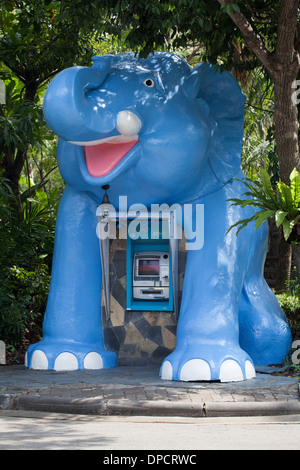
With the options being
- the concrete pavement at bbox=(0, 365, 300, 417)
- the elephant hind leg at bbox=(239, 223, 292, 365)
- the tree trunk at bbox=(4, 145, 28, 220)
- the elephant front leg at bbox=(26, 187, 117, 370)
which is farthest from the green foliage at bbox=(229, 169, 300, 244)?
the tree trunk at bbox=(4, 145, 28, 220)

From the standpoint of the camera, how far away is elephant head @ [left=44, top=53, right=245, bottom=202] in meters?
7.00

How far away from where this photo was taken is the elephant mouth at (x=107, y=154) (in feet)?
24.1

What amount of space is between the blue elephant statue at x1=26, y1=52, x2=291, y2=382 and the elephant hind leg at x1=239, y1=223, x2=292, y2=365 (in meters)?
0.01

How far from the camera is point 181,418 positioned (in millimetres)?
6070

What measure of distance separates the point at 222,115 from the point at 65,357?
309cm

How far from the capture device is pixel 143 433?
5.37 m

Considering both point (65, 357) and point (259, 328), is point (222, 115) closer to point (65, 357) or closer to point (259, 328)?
point (259, 328)

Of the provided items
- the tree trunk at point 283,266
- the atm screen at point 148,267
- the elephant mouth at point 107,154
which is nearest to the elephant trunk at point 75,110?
the elephant mouth at point 107,154

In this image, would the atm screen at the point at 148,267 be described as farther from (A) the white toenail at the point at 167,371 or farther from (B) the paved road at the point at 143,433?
(B) the paved road at the point at 143,433

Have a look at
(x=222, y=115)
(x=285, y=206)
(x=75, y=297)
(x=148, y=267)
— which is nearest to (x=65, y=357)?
(x=75, y=297)

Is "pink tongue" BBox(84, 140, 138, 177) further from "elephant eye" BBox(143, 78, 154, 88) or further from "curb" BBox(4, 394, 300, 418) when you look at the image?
"curb" BBox(4, 394, 300, 418)

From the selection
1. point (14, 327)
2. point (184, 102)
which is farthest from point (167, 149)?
point (14, 327)

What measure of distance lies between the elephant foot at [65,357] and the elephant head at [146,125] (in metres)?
1.72

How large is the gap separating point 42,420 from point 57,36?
577 cm
